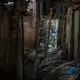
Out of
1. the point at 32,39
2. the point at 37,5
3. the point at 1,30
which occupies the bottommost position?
the point at 32,39

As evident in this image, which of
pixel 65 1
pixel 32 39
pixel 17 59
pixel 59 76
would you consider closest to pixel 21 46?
pixel 17 59

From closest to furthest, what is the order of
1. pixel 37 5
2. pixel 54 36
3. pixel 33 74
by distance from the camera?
1. pixel 33 74
2. pixel 37 5
3. pixel 54 36

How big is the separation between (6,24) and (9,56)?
140 cm

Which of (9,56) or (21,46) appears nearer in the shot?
(21,46)

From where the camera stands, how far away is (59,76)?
26.8 ft

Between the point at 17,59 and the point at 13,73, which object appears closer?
the point at 17,59

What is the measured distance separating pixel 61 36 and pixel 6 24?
8784 mm

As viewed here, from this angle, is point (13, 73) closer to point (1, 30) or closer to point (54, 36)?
point (1, 30)

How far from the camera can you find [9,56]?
8.87 m

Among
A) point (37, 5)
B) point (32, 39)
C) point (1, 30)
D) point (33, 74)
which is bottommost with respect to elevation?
point (33, 74)

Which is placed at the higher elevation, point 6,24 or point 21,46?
point 6,24

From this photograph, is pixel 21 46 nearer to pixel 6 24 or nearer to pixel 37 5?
pixel 6 24

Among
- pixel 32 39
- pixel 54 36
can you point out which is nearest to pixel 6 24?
pixel 32 39

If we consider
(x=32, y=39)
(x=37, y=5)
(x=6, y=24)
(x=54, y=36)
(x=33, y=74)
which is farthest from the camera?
(x=54, y=36)
